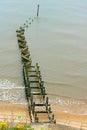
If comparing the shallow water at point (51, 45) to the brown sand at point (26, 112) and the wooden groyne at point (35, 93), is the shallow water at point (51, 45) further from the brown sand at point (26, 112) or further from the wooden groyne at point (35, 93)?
the brown sand at point (26, 112)

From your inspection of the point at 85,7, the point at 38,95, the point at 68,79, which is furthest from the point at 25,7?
the point at 38,95

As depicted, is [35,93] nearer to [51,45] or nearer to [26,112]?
[26,112]

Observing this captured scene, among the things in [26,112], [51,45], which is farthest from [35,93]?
[51,45]

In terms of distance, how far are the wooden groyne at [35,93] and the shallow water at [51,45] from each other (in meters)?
0.77

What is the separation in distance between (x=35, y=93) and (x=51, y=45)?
37.6 feet

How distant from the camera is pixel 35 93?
20.5 metres

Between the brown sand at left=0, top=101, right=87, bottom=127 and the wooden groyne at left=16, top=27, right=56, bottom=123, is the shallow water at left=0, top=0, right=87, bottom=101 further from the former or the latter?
the brown sand at left=0, top=101, right=87, bottom=127

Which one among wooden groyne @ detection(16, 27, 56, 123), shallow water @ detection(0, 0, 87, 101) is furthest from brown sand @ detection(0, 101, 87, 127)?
shallow water @ detection(0, 0, 87, 101)

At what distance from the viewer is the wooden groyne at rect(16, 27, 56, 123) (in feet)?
58.5

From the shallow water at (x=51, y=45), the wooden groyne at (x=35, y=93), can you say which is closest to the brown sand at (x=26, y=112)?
the wooden groyne at (x=35, y=93)

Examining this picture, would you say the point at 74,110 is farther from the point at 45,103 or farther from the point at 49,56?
the point at 49,56

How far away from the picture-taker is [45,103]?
A: 1875 centimetres

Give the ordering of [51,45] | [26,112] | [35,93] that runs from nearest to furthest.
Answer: [26,112] → [35,93] → [51,45]

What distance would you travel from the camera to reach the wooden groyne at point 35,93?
17828 mm
